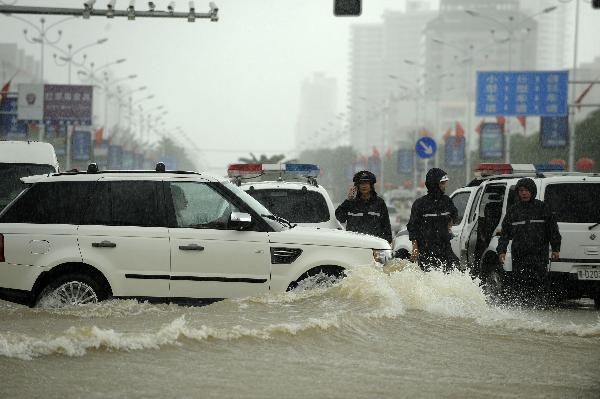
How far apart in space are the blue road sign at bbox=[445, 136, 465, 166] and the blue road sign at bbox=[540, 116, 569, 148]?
1245 centimetres

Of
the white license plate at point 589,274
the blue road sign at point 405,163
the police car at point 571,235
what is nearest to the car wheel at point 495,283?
the police car at point 571,235

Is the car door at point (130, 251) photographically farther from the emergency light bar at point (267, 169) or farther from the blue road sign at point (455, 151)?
the blue road sign at point (455, 151)

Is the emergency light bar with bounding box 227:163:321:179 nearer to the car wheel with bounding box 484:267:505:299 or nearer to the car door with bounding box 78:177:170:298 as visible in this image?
the car wheel with bounding box 484:267:505:299

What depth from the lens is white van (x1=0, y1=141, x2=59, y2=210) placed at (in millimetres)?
17094

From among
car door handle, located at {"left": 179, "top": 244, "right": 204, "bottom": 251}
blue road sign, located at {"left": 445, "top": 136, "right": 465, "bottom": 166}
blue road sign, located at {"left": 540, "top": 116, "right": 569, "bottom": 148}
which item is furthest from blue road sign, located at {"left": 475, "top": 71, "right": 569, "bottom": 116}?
car door handle, located at {"left": 179, "top": 244, "right": 204, "bottom": 251}

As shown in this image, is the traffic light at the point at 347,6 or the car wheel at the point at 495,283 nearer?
the car wheel at the point at 495,283

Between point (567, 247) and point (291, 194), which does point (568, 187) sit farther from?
point (291, 194)

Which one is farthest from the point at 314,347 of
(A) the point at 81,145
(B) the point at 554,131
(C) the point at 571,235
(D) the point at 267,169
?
(A) the point at 81,145

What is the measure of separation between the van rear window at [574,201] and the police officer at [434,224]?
116 centimetres

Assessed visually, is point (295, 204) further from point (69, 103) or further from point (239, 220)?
point (69, 103)

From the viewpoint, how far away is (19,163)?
56.6ft

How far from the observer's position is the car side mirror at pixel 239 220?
1017 centimetres

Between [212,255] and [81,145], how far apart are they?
53798 millimetres

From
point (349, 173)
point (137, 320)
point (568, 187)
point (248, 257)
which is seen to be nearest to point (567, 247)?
point (568, 187)
